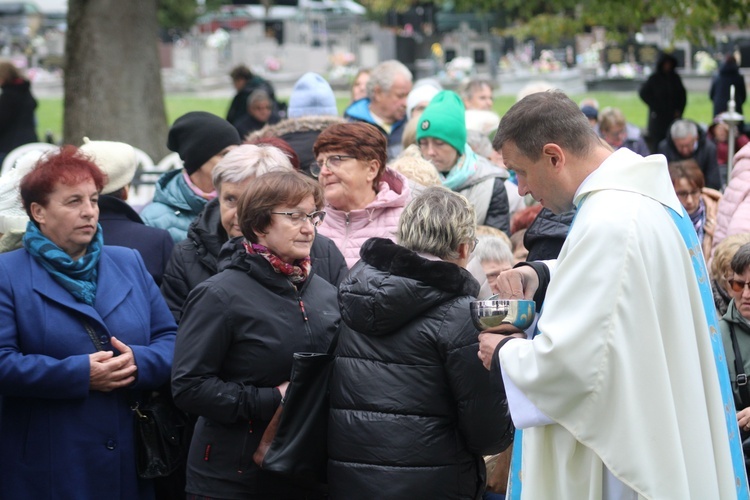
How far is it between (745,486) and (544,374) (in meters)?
0.81

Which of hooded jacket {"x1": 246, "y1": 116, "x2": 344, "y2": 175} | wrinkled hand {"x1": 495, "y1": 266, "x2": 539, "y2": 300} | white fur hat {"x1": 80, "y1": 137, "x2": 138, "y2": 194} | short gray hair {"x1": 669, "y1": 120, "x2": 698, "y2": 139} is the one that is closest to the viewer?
wrinkled hand {"x1": 495, "y1": 266, "x2": 539, "y2": 300}

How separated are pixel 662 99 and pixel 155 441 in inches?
546

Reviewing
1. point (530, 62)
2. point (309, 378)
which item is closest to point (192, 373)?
point (309, 378)

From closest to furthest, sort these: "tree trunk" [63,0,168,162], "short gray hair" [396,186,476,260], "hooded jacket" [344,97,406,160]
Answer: "short gray hair" [396,186,476,260] → "hooded jacket" [344,97,406,160] → "tree trunk" [63,0,168,162]

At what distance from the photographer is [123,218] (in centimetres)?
553

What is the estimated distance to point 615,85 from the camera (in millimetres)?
30609

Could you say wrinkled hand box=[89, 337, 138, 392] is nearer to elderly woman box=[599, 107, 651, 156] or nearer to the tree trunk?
elderly woman box=[599, 107, 651, 156]

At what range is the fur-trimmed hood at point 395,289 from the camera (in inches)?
144

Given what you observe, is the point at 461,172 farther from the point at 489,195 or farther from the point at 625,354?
the point at 625,354

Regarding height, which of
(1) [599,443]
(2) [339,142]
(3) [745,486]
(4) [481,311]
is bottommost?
(3) [745,486]

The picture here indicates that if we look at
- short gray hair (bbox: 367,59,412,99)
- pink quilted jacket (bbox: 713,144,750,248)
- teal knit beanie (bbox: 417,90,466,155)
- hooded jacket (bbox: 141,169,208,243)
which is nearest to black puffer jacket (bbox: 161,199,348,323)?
hooded jacket (bbox: 141,169,208,243)

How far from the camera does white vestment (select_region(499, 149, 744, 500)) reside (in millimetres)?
3098

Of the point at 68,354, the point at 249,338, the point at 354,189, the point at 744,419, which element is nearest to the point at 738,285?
the point at 744,419

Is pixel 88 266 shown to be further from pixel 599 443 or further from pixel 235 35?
pixel 235 35
